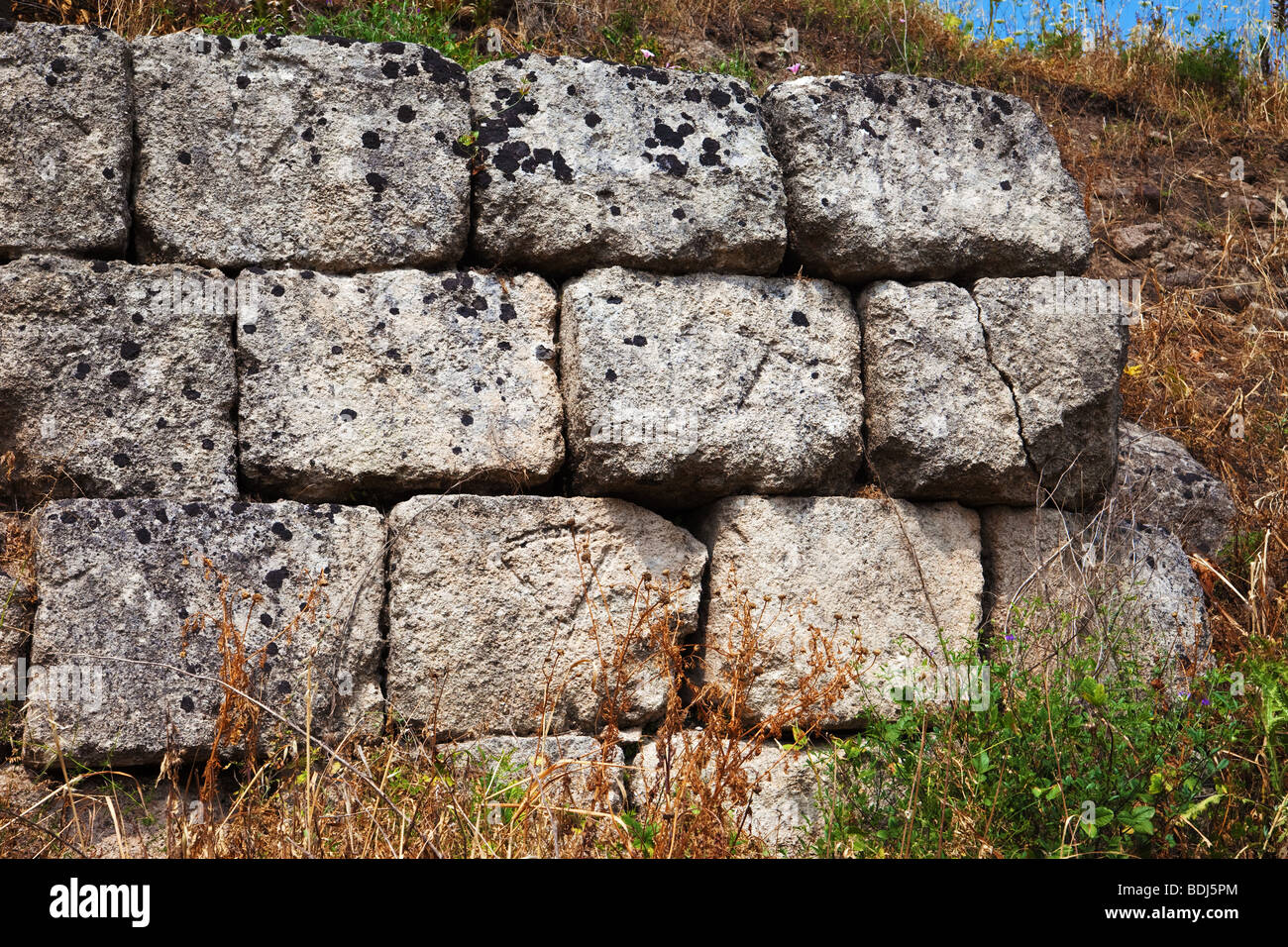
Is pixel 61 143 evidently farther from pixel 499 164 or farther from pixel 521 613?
pixel 521 613

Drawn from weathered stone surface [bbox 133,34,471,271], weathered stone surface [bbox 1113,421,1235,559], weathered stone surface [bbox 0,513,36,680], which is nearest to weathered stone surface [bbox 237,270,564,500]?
weathered stone surface [bbox 133,34,471,271]

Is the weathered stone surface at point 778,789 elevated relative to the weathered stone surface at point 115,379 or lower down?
lower down

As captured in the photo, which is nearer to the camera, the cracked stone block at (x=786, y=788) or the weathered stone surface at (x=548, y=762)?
the weathered stone surface at (x=548, y=762)

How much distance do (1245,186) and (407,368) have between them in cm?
452

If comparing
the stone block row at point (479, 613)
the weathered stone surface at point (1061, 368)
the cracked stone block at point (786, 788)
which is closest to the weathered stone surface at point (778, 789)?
the cracked stone block at point (786, 788)

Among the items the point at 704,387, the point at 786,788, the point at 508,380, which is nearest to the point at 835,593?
the point at 786,788

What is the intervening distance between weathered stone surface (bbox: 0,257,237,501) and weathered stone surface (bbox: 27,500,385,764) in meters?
0.12

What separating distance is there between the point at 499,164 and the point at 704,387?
0.98 m

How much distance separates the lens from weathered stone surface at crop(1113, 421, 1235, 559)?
13.8 ft

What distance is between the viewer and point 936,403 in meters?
3.79

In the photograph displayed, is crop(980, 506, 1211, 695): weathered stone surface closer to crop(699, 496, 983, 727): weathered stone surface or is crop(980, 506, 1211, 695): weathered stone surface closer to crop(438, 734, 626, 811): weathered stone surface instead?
crop(699, 496, 983, 727): weathered stone surface

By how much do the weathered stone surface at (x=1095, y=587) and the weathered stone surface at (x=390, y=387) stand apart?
1.59m

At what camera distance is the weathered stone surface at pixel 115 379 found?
3.29 m

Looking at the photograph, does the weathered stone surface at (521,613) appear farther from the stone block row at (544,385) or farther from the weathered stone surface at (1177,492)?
the weathered stone surface at (1177,492)
